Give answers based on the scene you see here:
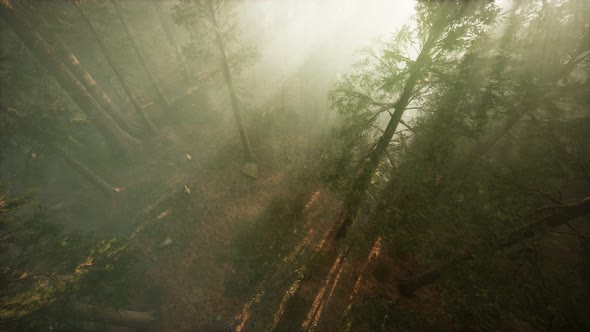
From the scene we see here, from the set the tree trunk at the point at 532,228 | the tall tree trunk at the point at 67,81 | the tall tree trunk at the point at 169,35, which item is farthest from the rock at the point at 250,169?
the tall tree trunk at the point at 169,35

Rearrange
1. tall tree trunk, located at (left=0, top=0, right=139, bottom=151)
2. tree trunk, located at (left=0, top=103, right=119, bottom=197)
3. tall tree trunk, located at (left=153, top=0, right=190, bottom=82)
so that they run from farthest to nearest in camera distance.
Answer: tall tree trunk, located at (left=153, top=0, right=190, bottom=82)
tall tree trunk, located at (left=0, top=0, right=139, bottom=151)
tree trunk, located at (left=0, top=103, right=119, bottom=197)

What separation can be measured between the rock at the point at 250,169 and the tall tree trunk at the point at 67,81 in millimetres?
8736

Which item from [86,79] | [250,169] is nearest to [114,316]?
[250,169]

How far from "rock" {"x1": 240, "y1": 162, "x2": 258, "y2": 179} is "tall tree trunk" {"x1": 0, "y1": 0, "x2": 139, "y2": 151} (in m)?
8.74

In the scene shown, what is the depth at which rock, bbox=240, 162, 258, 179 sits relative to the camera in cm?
1372

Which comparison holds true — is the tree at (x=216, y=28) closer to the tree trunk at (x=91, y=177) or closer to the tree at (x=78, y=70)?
the tree at (x=78, y=70)

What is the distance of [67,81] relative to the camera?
11.9 metres

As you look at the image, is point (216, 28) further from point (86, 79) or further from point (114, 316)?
point (114, 316)

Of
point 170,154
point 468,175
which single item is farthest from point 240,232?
point 468,175

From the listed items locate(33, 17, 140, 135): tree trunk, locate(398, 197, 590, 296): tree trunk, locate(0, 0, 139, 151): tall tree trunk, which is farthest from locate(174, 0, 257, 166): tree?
locate(398, 197, 590, 296): tree trunk

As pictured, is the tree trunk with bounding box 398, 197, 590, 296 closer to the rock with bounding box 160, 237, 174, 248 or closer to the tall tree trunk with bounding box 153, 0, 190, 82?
the rock with bounding box 160, 237, 174, 248

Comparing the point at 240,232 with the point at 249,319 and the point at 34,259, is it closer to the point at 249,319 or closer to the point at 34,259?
the point at 249,319

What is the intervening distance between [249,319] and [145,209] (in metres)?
8.70

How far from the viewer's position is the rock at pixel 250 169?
1372 centimetres
